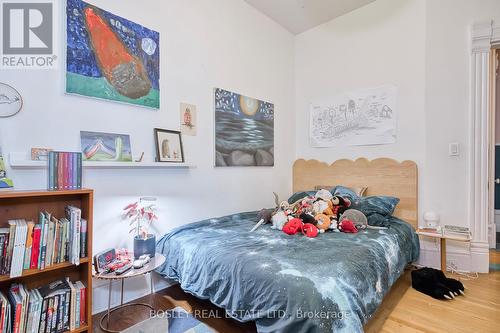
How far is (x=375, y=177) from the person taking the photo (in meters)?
2.96

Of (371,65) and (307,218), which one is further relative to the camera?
(371,65)

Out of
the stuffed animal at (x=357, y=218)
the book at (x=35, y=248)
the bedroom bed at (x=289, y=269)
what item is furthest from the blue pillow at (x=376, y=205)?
the book at (x=35, y=248)

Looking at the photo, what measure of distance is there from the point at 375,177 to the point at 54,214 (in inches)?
118

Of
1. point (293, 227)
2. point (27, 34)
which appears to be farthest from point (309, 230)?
point (27, 34)

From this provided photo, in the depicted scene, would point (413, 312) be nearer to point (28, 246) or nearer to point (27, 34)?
point (28, 246)

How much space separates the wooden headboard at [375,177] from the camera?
8.96ft

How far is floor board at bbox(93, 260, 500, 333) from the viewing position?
163 cm

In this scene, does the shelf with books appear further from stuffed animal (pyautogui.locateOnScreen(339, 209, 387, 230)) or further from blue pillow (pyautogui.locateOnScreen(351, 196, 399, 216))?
blue pillow (pyautogui.locateOnScreen(351, 196, 399, 216))

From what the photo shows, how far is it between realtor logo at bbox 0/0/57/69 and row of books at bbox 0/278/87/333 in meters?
1.32

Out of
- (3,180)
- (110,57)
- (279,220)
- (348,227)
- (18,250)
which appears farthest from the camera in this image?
(279,220)

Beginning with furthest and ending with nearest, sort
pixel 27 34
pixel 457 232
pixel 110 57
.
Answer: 1. pixel 457 232
2. pixel 110 57
3. pixel 27 34

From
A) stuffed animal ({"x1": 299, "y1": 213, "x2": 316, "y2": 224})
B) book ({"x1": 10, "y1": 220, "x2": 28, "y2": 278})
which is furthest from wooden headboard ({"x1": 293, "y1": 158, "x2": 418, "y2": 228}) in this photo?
book ({"x1": 10, "y1": 220, "x2": 28, "y2": 278})

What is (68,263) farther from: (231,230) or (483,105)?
(483,105)

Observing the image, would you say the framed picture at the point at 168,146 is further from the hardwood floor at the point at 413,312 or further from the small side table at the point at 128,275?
the hardwood floor at the point at 413,312
